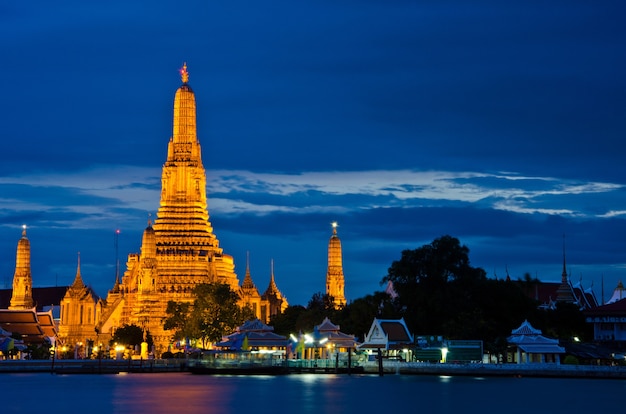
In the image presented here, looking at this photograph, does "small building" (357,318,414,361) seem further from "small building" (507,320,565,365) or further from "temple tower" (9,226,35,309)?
→ "temple tower" (9,226,35,309)

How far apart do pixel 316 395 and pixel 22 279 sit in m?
74.0

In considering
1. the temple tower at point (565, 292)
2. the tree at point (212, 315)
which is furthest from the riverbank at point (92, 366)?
the temple tower at point (565, 292)

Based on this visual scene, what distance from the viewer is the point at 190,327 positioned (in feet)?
385

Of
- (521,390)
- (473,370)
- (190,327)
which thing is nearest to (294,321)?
(190,327)

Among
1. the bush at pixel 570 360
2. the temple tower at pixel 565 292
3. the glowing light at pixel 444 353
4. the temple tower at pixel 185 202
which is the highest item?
the temple tower at pixel 185 202

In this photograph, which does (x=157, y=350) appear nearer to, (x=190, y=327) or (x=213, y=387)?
(x=190, y=327)

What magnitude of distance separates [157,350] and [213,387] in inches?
1557

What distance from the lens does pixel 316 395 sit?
80.9m

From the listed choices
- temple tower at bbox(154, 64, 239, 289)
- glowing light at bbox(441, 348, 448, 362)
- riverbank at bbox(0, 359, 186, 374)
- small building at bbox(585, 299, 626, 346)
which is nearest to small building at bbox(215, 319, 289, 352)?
riverbank at bbox(0, 359, 186, 374)

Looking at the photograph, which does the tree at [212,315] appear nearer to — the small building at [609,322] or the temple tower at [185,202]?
the temple tower at [185,202]

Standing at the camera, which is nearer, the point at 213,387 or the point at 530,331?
the point at 213,387

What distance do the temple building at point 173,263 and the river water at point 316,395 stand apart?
2829 cm

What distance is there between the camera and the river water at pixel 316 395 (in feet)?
240

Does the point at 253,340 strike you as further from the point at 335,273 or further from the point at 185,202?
the point at 335,273
